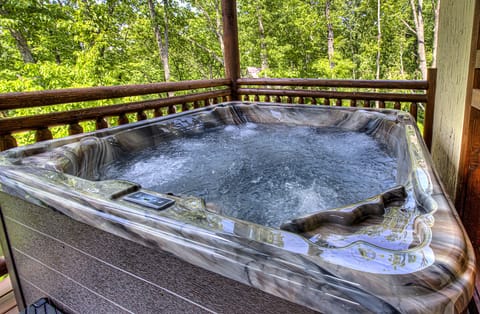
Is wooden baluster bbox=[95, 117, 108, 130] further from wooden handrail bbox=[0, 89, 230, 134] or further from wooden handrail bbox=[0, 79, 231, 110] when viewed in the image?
wooden handrail bbox=[0, 79, 231, 110]

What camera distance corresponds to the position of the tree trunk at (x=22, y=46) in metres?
7.36

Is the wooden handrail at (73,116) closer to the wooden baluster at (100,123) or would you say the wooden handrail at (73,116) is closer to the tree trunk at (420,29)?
the wooden baluster at (100,123)

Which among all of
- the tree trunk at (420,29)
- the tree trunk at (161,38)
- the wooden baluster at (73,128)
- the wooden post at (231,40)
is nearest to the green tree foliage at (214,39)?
the tree trunk at (161,38)

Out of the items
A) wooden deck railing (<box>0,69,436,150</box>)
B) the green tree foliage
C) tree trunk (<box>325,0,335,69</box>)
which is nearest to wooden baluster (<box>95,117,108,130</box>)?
wooden deck railing (<box>0,69,436,150</box>)

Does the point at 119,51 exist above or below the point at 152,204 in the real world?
above

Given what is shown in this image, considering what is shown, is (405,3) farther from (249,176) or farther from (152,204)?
(152,204)

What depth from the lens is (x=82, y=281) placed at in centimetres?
94

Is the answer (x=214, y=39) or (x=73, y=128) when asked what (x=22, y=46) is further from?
(x=73, y=128)

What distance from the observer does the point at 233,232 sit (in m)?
0.62

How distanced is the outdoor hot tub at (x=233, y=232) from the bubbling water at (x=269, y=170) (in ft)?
0.03

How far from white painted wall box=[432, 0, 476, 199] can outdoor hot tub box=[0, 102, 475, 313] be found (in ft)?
0.66

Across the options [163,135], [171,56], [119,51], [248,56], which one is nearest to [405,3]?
[248,56]

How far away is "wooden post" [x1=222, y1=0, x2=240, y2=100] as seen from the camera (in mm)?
3293

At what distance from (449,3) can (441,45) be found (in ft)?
1.14
